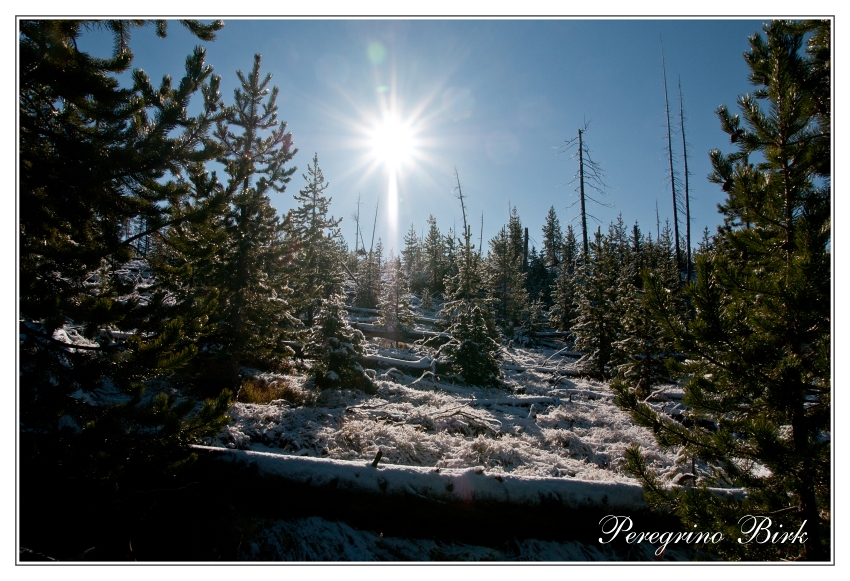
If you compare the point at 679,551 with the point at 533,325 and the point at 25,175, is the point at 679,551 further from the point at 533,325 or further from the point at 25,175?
the point at 533,325

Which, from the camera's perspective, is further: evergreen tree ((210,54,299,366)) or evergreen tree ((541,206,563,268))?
evergreen tree ((541,206,563,268))

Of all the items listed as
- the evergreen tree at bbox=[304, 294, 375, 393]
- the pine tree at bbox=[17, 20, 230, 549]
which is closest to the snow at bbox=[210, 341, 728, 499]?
the evergreen tree at bbox=[304, 294, 375, 393]

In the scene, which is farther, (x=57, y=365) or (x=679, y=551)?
(x=679, y=551)

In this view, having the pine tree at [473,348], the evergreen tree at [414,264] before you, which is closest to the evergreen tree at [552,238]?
the evergreen tree at [414,264]

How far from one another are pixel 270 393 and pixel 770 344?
11827mm

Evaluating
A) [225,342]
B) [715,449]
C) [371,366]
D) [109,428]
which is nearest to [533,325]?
[371,366]

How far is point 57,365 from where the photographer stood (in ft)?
12.4

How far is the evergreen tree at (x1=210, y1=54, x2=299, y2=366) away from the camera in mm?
11922

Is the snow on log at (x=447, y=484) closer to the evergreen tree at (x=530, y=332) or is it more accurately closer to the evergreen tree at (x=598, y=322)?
the evergreen tree at (x=598, y=322)

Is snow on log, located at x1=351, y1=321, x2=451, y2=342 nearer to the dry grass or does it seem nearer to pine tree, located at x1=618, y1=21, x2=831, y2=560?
A: the dry grass

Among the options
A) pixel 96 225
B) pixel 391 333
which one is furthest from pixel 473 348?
pixel 96 225

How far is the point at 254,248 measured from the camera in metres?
12.6

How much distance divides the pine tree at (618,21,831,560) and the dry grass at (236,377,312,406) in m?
9.96

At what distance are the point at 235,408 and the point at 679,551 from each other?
9.91 meters
